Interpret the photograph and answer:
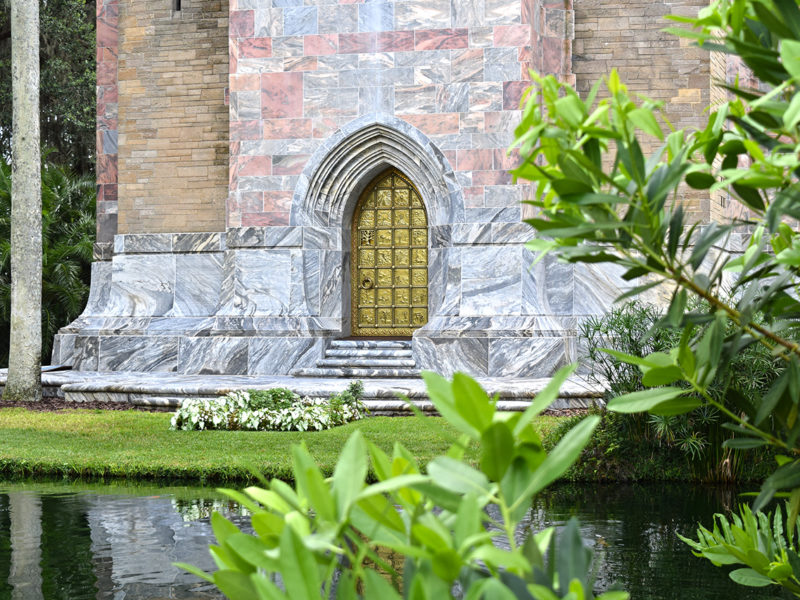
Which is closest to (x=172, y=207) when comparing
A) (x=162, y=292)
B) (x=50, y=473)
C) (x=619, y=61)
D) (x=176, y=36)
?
(x=162, y=292)

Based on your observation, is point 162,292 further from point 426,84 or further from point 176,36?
point 426,84

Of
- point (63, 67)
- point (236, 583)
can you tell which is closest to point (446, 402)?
point (236, 583)

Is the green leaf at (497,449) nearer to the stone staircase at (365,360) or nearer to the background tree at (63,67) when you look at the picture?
the stone staircase at (365,360)

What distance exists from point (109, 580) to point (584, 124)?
15.1ft

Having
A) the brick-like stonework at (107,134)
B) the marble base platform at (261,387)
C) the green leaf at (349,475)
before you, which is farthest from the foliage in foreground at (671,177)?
the brick-like stonework at (107,134)

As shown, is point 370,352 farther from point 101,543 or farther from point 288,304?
point 101,543

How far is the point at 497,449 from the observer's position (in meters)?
1.02

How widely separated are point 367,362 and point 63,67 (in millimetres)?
15749

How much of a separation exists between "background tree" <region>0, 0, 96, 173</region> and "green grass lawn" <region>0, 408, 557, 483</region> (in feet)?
54.0

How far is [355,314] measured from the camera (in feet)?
55.3

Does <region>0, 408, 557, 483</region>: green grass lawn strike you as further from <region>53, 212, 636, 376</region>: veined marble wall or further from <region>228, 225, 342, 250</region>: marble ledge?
<region>228, 225, 342, 250</region>: marble ledge

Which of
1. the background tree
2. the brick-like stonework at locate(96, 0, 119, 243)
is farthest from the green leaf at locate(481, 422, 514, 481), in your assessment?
the background tree

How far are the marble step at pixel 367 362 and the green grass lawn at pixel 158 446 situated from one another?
138 inches

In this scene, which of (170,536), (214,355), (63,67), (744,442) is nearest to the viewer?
(744,442)
